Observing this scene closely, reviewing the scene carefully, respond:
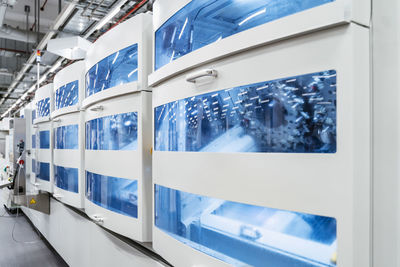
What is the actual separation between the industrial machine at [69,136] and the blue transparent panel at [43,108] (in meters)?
0.44

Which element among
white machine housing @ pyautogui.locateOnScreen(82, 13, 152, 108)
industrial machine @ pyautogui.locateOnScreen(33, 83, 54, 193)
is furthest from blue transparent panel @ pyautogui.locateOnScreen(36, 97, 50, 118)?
white machine housing @ pyautogui.locateOnScreen(82, 13, 152, 108)

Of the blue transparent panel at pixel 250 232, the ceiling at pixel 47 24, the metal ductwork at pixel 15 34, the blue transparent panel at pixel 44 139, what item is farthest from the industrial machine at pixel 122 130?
the metal ductwork at pixel 15 34

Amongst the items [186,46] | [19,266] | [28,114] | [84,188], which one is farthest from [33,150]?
[186,46]

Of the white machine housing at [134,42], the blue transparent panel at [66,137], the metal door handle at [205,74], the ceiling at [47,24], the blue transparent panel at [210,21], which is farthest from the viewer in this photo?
the ceiling at [47,24]

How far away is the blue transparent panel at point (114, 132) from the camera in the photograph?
1.71 metres

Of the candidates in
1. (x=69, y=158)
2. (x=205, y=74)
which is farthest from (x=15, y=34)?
(x=205, y=74)

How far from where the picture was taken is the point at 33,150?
4105mm

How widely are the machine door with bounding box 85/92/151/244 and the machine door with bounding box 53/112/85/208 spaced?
0.40 metres

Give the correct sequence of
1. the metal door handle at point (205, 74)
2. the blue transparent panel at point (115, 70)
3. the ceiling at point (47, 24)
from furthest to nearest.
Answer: the ceiling at point (47, 24), the blue transparent panel at point (115, 70), the metal door handle at point (205, 74)

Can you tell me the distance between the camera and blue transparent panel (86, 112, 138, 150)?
1.71 meters

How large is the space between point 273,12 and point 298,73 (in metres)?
0.23

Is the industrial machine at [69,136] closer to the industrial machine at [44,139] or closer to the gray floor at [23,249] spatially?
the industrial machine at [44,139]

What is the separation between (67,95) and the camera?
2834mm

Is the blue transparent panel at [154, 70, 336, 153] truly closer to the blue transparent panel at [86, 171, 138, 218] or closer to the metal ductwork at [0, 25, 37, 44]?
the blue transparent panel at [86, 171, 138, 218]
